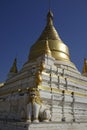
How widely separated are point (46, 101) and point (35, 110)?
9.80ft

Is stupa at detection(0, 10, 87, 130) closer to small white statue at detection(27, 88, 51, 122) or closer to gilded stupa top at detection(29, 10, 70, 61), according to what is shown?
small white statue at detection(27, 88, 51, 122)

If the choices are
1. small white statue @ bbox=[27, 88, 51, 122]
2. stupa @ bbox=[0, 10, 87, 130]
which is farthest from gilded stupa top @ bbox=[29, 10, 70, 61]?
small white statue @ bbox=[27, 88, 51, 122]

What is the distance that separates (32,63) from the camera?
87.4ft

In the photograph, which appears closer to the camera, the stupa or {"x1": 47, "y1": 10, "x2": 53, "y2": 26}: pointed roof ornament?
the stupa

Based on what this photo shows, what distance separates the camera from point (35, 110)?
1608cm

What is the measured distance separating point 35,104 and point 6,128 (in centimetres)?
376

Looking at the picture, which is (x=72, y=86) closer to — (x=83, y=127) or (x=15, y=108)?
(x=83, y=127)

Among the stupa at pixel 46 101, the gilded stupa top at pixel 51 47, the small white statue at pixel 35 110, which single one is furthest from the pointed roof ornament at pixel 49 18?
the small white statue at pixel 35 110

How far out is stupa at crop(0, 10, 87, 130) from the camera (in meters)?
16.2

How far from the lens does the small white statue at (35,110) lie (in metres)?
15.9

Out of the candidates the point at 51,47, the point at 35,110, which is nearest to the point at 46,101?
the point at 35,110

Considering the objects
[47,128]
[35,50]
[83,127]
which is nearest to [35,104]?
[47,128]

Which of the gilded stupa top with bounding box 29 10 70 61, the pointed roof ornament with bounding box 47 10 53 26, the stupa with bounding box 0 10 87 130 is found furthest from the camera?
the pointed roof ornament with bounding box 47 10 53 26

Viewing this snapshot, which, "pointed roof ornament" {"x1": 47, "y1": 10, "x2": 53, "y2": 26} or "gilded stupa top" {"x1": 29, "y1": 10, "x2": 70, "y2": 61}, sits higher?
"pointed roof ornament" {"x1": 47, "y1": 10, "x2": 53, "y2": 26}
